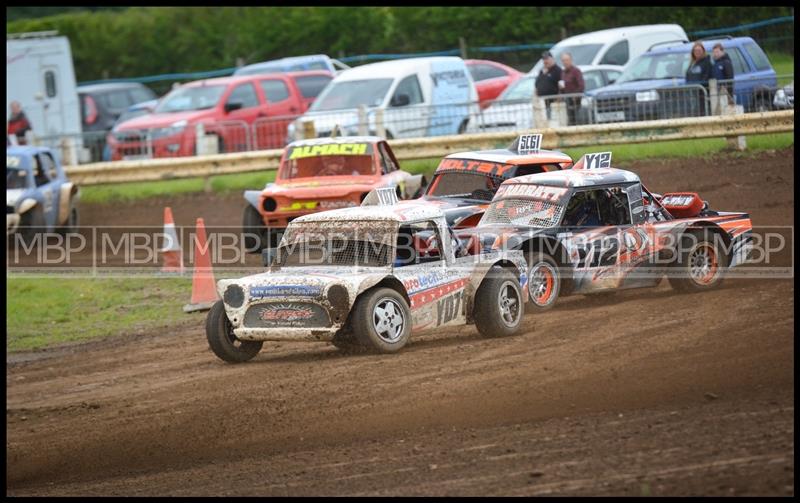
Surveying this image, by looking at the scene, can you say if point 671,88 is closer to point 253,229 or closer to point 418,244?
point 253,229

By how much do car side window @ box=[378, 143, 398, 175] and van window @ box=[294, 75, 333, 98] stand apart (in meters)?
9.62

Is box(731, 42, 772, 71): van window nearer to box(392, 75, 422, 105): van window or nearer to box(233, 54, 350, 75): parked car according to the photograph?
box(392, 75, 422, 105): van window

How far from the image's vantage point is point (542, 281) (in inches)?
485

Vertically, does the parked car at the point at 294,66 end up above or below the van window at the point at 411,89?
above

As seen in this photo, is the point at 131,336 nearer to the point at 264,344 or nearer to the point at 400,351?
the point at 264,344

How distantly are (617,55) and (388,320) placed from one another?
50.3 feet

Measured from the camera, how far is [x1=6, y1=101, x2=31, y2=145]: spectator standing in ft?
83.1

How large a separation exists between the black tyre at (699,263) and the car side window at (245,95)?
1518 centimetres

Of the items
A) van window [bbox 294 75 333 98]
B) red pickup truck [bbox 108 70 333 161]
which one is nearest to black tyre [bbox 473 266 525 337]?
red pickup truck [bbox 108 70 333 161]

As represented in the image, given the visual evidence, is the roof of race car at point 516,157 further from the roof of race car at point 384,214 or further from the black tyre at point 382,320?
the black tyre at point 382,320

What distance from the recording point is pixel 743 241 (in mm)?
13023

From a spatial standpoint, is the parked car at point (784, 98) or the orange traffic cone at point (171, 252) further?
the parked car at point (784, 98)

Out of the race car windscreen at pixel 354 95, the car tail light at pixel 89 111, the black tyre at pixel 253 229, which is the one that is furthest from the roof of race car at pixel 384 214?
the car tail light at pixel 89 111

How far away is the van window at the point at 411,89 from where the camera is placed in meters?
23.6
